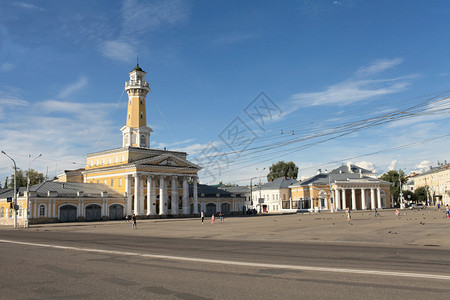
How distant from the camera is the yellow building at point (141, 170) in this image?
7144 centimetres

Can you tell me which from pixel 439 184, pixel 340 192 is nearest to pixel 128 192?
pixel 340 192

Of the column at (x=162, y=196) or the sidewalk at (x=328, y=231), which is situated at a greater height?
the column at (x=162, y=196)

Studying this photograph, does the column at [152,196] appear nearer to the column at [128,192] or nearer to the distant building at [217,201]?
the column at [128,192]

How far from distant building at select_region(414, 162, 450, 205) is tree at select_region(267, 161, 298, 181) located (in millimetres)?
48003

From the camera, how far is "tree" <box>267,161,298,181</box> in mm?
144750

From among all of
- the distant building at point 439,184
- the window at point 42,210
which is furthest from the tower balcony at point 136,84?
the distant building at point 439,184

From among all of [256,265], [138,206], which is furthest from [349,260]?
[138,206]

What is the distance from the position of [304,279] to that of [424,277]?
3.18 meters

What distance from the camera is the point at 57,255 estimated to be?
16.5 meters

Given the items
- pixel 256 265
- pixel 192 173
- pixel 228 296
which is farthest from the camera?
pixel 192 173

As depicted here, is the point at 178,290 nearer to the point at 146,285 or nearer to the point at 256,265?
the point at 146,285

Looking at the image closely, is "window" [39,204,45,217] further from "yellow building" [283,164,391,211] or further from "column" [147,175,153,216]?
"yellow building" [283,164,391,211]

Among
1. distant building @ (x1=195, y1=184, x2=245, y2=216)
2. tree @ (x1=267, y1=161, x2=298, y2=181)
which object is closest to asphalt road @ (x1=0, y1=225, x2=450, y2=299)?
distant building @ (x1=195, y1=184, x2=245, y2=216)

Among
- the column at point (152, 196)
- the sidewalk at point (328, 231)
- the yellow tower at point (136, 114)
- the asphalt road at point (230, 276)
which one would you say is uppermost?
the yellow tower at point (136, 114)
